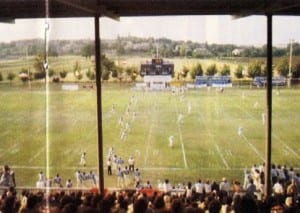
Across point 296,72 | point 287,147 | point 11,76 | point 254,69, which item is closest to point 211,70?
point 254,69

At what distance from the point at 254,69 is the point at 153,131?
11.3 m

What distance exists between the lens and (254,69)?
34.2 meters

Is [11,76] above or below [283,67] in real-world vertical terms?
below

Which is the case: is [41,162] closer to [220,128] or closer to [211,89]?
[220,128]

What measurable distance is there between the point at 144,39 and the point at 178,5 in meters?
30.3

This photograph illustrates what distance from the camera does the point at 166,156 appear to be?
2175 cm

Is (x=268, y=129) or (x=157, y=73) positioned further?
(x=157, y=73)

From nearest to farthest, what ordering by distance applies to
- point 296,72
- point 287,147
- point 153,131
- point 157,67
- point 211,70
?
1. point 287,147
2. point 153,131
3. point 296,72
4. point 211,70
5. point 157,67

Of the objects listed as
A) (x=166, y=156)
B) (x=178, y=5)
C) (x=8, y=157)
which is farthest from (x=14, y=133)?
(x=178, y=5)

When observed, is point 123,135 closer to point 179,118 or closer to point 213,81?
point 179,118

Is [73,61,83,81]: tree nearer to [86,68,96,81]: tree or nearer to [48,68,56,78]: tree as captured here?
[86,68,96,81]: tree

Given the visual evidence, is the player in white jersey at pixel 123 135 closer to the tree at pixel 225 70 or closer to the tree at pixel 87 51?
the tree at pixel 87 51

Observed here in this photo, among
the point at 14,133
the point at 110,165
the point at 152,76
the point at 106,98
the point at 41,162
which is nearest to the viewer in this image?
the point at 110,165

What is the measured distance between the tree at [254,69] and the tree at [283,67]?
1.44 m
